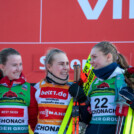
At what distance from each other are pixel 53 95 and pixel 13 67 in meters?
0.53

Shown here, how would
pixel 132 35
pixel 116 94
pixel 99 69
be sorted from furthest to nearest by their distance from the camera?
pixel 132 35 → pixel 99 69 → pixel 116 94

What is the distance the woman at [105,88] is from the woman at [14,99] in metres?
0.53

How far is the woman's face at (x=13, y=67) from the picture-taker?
3.12m

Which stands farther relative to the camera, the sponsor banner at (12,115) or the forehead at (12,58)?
the forehead at (12,58)

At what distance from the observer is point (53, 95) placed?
2.94m

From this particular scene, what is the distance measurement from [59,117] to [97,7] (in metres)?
2.16

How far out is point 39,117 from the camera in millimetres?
2934

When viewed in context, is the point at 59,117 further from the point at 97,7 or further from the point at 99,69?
the point at 97,7

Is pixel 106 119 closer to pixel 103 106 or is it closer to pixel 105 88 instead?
pixel 103 106

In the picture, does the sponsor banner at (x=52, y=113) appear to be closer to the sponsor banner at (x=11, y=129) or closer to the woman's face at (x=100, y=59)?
the sponsor banner at (x=11, y=129)

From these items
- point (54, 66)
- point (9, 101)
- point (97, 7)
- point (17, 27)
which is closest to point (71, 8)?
point (97, 7)

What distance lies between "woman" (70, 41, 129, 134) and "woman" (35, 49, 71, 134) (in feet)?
0.68

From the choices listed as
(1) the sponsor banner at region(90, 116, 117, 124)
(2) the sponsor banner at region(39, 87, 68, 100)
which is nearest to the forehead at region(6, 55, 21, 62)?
(2) the sponsor banner at region(39, 87, 68, 100)

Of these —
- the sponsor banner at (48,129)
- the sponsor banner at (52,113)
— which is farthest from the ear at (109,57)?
the sponsor banner at (48,129)
